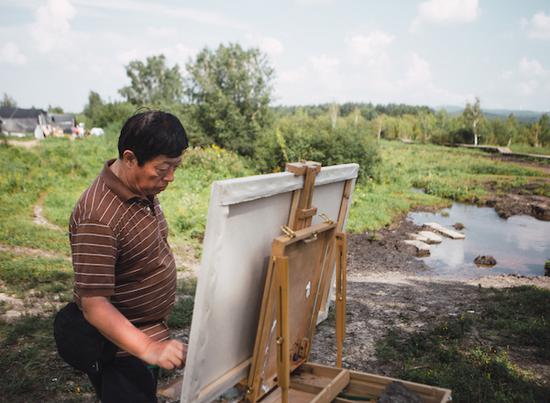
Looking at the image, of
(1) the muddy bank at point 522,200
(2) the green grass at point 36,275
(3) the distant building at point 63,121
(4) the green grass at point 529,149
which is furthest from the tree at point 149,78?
(2) the green grass at point 36,275

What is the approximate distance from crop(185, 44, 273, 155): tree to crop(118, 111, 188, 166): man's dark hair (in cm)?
2592

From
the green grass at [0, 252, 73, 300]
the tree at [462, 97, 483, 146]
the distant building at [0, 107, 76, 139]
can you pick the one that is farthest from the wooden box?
the distant building at [0, 107, 76, 139]

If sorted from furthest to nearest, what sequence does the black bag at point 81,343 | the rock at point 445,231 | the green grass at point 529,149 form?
the green grass at point 529,149
the rock at point 445,231
the black bag at point 81,343

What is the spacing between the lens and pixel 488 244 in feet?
45.1

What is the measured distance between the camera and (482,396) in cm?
368

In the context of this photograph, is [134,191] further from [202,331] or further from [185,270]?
[185,270]

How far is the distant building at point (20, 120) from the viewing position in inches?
2266

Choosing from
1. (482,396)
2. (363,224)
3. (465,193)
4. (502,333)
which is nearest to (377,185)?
(465,193)

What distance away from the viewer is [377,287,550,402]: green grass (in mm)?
3820

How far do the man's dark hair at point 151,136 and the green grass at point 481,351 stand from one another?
308 centimetres

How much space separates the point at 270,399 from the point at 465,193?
20.4 meters

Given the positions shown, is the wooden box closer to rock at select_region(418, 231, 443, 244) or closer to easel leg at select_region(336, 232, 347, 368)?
easel leg at select_region(336, 232, 347, 368)

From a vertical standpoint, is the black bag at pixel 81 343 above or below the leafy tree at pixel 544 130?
below

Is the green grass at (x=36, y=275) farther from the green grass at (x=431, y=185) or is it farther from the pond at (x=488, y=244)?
the green grass at (x=431, y=185)
